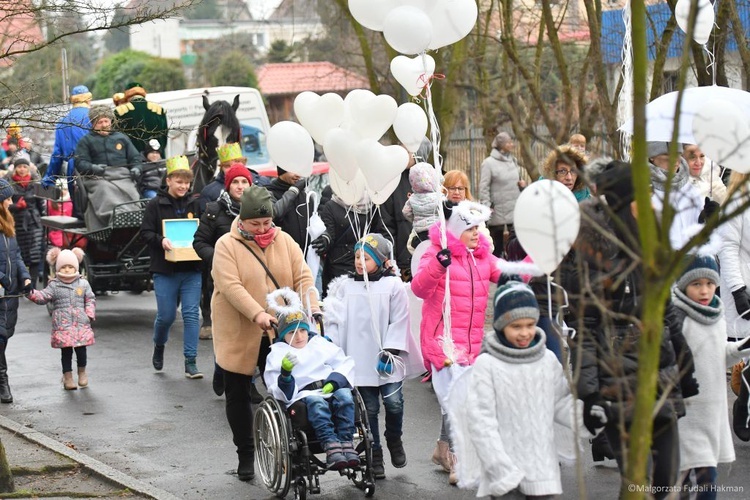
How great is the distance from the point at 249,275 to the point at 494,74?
23.5m

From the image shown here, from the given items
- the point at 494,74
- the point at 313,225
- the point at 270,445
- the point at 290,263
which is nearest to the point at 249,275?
the point at 290,263

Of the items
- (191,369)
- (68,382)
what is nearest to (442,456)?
(191,369)

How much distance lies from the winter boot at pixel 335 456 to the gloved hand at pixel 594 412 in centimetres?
181

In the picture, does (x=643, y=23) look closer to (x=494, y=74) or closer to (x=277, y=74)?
(x=494, y=74)

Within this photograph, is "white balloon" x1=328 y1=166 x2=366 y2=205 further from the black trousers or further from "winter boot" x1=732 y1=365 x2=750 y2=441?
the black trousers

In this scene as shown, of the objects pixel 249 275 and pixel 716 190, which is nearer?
pixel 249 275

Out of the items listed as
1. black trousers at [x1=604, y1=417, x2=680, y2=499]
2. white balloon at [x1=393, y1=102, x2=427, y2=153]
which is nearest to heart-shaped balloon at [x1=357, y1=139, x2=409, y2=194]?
white balloon at [x1=393, y1=102, x2=427, y2=153]

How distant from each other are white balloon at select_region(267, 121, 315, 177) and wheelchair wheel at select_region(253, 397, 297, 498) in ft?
6.73

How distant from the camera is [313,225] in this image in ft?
34.2

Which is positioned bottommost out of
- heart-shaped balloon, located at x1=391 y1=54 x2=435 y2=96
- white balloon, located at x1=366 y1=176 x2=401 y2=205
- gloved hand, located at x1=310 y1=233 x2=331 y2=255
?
gloved hand, located at x1=310 y1=233 x2=331 y2=255

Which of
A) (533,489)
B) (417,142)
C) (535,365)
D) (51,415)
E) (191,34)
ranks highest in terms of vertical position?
(191,34)

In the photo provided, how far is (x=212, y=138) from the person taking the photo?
14.7 m

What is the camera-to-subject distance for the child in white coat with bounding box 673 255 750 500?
633 centimetres

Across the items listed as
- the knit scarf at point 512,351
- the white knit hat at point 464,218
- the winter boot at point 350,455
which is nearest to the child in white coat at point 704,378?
the knit scarf at point 512,351
